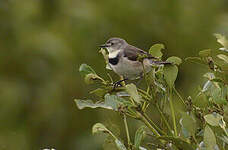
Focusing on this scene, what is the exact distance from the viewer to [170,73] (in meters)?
1.41

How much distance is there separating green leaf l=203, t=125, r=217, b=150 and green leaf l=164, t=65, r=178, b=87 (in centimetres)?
17

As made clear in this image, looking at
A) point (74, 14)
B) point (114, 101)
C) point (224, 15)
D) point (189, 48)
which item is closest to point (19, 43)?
point (74, 14)

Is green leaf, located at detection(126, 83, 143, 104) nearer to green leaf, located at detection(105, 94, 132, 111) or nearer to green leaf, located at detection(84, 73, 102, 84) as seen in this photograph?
green leaf, located at detection(105, 94, 132, 111)

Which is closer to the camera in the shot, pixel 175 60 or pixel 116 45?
pixel 175 60

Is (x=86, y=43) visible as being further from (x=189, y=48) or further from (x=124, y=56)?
(x=124, y=56)

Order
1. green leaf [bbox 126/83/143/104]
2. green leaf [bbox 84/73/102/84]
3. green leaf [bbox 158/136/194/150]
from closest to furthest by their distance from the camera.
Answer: green leaf [bbox 158/136/194/150] < green leaf [bbox 126/83/143/104] < green leaf [bbox 84/73/102/84]

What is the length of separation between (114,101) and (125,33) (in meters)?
3.06

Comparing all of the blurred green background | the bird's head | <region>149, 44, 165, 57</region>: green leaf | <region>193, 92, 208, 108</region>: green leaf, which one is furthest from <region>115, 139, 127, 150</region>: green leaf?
the blurred green background

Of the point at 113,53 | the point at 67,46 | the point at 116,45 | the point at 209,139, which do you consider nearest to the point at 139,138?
the point at 209,139

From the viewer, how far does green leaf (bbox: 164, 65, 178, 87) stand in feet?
4.52

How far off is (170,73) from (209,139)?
23 cm

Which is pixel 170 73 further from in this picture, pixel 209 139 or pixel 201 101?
pixel 209 139

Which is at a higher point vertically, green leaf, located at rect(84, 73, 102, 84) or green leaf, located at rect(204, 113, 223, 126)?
green leaf, located at rect(84, 73, 102, 84)

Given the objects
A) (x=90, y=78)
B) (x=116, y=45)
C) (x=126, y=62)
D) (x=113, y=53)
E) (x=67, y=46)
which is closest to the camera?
(x=90, y=78)
